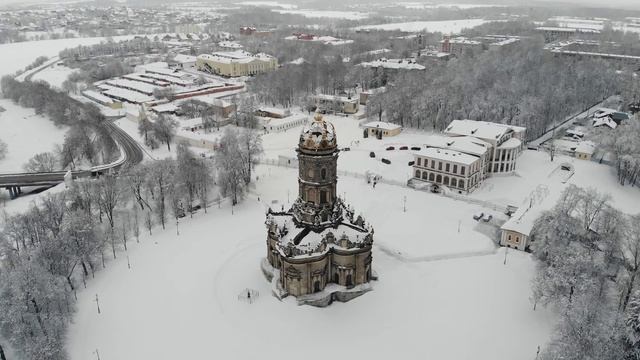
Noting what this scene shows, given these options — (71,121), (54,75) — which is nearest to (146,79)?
(54,75)

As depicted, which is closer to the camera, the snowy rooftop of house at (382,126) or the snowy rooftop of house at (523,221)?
the snowy rooftop of house at (523,221)

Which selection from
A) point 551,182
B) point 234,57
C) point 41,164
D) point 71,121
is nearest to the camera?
point 551,182

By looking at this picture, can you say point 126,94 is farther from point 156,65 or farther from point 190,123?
point 156,65

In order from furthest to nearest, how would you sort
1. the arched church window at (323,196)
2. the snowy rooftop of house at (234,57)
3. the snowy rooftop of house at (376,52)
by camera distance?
the snowy rooftop of house at (376,52) → the snowy rooftop of house at (234,57) → the arched church window at (323,196)

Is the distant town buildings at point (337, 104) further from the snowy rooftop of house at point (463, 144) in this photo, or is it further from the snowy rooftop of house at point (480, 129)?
the snowy rooftop of house at point (463, 144)

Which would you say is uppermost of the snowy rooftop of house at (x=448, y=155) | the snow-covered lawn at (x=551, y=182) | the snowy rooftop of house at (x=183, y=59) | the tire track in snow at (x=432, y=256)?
the snowy rooftop of house at (x=183, y=59)

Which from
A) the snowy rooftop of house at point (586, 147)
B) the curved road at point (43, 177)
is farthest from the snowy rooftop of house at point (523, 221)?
the curved road at point (43, 177)

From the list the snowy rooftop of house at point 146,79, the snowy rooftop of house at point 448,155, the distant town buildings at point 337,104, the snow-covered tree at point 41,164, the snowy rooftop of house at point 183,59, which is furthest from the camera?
the snowy rooftop of house at point 183,59
